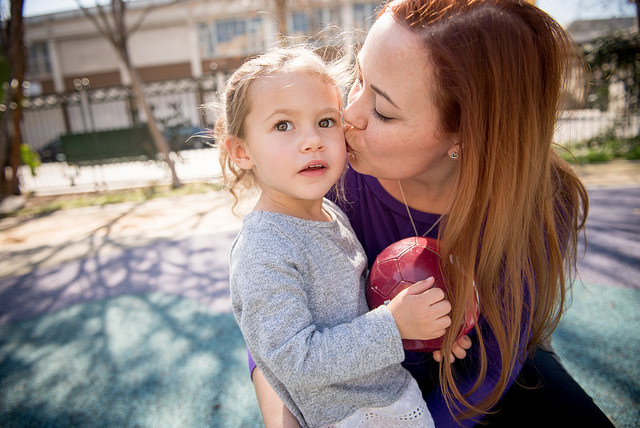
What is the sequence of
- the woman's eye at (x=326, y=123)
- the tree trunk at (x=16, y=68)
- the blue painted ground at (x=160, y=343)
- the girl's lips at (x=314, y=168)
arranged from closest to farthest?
the girl's lips at (x=314, y=168)
the woman's eye at (x=326, y=123)
the blue painted ground at (x=160, y=343)
the tree trunk at (x=16, y=68)

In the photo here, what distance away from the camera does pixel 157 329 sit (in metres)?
3.22

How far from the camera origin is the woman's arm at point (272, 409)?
1.54 m

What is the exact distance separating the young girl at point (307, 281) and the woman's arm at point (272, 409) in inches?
2.5

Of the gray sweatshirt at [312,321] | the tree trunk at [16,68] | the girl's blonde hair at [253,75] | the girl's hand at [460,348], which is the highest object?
the tree trunk at [16,68]

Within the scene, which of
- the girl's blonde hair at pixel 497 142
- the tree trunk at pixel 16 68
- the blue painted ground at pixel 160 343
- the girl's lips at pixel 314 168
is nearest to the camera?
the girl's blonde hair at pixel 497 142

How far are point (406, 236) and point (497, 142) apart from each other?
693 millimetres

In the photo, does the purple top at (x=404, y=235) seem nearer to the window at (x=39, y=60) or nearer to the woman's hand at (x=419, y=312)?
the woman's hand at (x=419, y=312)

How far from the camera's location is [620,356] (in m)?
2.47

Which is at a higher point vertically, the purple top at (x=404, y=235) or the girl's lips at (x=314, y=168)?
the girl's lips at (x=314, y=168)

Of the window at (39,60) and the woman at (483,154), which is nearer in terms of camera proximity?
the woman at (483,154)

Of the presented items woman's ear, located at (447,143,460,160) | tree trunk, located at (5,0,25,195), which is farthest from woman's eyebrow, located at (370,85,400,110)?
tree trunk, located at (5,0,25,195)

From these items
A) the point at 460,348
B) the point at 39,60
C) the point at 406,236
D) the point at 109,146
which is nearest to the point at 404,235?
the point at 406,236

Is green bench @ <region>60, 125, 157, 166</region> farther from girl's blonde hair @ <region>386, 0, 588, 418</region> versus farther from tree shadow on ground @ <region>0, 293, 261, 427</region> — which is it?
girl's blonde hair @ <region>386, 0, 588, 418</region>

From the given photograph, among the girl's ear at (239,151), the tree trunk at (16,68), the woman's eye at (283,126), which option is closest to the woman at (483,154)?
the woman's eye at (283,126)
